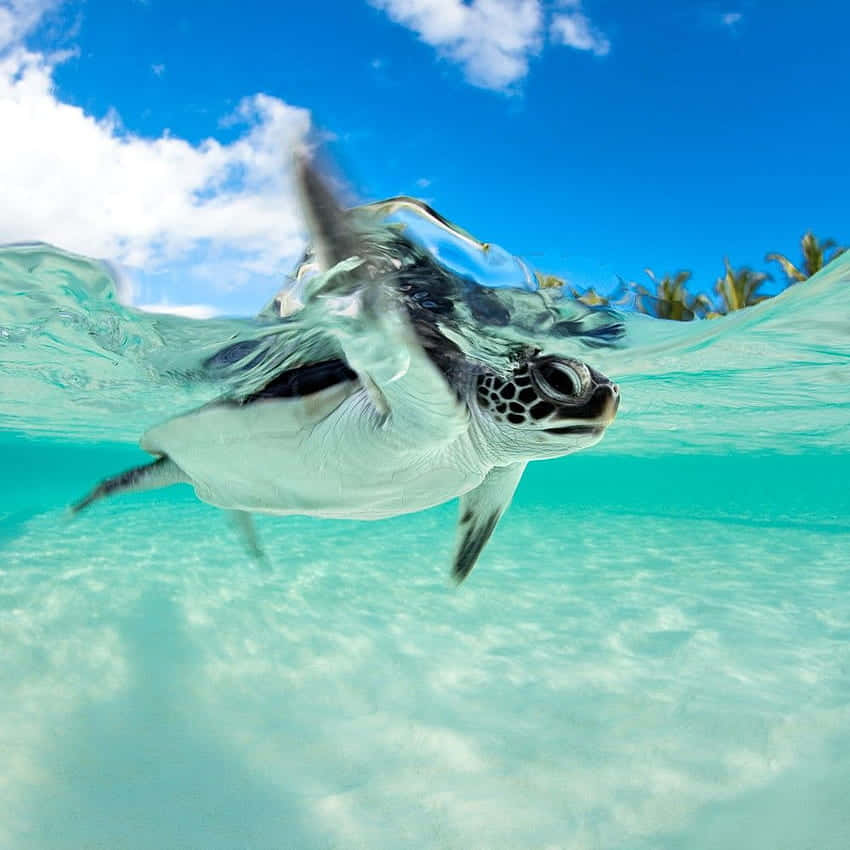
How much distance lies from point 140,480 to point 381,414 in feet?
11.0

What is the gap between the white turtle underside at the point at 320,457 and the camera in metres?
3.52

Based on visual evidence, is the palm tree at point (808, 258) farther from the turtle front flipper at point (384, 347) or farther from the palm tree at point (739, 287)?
the turtle front flipper at point (384, 347)

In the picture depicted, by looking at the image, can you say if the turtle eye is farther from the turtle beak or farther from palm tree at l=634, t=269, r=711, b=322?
palm tree at l=634, t=269, r=711, b=322

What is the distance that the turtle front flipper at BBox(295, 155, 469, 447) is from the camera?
2.56m

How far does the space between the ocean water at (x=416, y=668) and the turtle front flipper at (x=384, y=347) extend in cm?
213

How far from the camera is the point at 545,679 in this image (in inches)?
202

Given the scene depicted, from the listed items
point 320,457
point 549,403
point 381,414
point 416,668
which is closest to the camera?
point 549,403

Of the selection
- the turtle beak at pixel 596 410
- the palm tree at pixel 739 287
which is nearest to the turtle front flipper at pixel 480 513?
the turtle beak at pixel 596 410

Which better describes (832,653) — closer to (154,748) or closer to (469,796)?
(469,796)

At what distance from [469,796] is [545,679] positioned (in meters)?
1.81

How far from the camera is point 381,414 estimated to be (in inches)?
129

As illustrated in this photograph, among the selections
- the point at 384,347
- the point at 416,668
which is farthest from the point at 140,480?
the point at 384,347

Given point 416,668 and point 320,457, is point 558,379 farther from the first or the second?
point 416,668

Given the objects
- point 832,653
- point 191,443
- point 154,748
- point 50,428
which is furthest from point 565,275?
point 50,428
